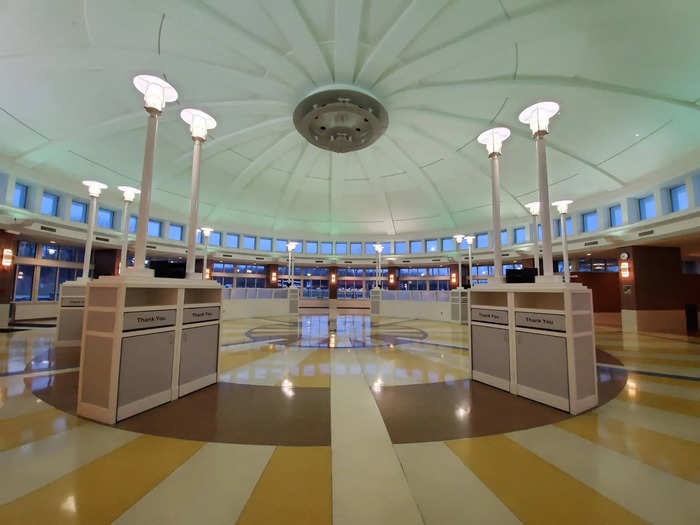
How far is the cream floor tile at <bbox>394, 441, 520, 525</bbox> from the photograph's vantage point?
191cm

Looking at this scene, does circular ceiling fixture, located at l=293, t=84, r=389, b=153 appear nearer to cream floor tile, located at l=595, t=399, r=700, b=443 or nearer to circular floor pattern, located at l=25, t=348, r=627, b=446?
circular floor pattern, located at l=25, t=348, r=627, b=446

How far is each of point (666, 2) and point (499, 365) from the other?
8.01 meters

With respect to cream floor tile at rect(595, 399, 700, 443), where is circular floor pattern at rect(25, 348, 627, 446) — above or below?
below

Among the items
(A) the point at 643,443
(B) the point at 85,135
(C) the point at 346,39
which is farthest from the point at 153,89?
(B) the point at 85,135

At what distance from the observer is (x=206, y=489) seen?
85.4 inches

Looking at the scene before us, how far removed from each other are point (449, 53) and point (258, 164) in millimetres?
10177

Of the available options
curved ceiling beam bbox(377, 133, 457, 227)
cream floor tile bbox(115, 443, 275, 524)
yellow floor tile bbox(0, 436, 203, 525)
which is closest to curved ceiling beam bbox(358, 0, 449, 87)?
curved ceiling beam bbox(377, 133, 457, 227)

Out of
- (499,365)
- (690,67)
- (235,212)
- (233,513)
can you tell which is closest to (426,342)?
(499,365)

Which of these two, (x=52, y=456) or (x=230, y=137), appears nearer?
(x=52, y=456)

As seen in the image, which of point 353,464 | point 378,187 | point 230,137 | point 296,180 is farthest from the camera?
point 378,187

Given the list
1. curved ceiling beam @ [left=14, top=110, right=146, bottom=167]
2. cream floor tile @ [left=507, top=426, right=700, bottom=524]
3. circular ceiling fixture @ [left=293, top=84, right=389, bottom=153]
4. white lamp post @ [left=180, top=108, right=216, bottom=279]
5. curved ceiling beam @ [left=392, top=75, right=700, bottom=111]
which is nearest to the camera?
cream floor tile @ [left=507, top=426, right=700, bottom=524]

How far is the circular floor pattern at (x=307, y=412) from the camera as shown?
3090 mm

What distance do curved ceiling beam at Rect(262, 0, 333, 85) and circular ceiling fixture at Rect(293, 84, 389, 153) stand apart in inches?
15.6

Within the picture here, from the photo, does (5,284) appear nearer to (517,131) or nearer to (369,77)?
(369,77)
